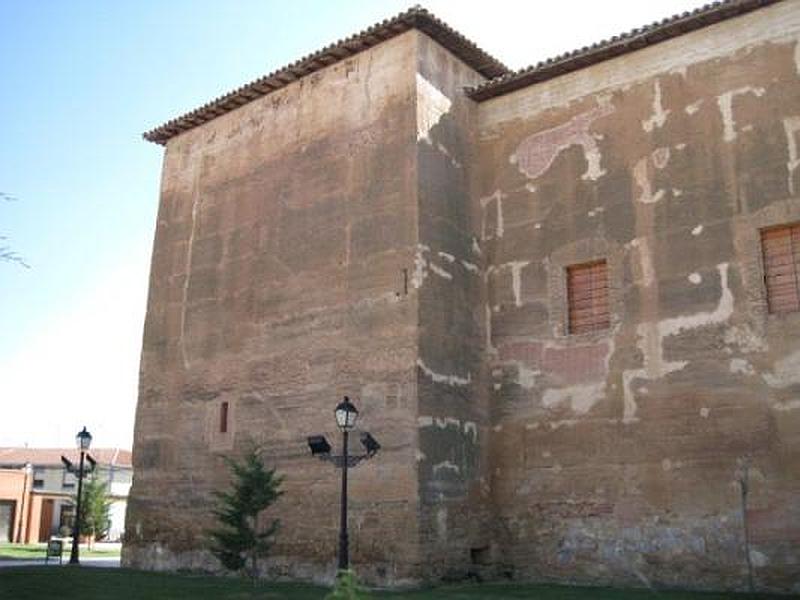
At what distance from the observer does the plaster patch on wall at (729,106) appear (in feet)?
43.8

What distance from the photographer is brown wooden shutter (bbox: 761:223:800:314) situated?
41.2ft

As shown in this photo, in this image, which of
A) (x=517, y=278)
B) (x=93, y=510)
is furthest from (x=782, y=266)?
(x=93, y=510)

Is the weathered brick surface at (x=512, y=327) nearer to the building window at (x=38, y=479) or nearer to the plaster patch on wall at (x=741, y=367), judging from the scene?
the plaster patch on wall at (x=741, y=367)

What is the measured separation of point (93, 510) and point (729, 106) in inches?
1118

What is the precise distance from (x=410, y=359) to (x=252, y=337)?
396cm

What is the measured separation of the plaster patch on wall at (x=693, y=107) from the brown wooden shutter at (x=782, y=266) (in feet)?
7.57

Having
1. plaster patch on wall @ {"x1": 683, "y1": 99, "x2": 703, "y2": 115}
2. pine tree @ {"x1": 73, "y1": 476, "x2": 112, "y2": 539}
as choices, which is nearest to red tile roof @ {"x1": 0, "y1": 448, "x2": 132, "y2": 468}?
pine tree @ {"x1": 73, "y1": 476, "x2": 112, "y2": 539}

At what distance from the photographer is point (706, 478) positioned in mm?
12547

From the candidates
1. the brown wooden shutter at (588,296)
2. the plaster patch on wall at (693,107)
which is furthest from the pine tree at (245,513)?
the plaster patch on wall at (693,107)

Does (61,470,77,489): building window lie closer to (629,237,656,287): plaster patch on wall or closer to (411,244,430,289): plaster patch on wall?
(411,244,430,289): plaster patch on wall

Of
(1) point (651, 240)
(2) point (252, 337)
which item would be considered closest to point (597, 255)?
(1) point (651, 240)

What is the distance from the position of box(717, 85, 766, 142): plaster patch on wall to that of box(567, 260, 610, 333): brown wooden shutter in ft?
9.02

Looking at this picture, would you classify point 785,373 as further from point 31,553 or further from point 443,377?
point 31,553

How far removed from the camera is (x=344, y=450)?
12094 millimetres
